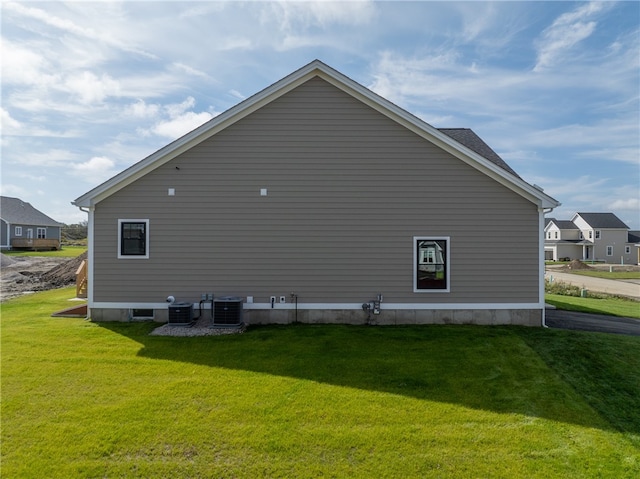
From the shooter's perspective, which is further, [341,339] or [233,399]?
[341,339]

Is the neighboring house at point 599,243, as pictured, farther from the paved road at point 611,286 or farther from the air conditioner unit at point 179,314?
the air conditioner unit at point 179,314

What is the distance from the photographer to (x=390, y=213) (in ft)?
32.4

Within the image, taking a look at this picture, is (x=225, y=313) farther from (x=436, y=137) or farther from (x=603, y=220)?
(x=603, y=220)

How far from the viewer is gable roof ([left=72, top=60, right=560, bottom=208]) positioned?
9.61 m

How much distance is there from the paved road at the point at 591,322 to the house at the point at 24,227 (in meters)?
52.8

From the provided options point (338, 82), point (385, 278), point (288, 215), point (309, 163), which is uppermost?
point (338, 82)

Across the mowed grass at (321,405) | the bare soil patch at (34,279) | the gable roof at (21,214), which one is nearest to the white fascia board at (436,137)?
the mowed grass at (321,405)

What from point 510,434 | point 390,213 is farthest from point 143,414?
point 390,213

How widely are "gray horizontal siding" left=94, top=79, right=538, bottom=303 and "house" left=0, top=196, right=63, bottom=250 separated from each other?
44.3 meters

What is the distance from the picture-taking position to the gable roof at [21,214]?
1711 inches

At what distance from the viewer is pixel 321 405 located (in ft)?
17.7

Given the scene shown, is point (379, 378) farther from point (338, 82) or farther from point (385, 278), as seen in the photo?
point (338, 82)

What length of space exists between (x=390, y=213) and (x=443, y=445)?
636 centimetres

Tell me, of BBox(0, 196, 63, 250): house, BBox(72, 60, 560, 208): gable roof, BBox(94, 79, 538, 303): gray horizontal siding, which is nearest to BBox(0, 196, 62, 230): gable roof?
BBox(0, 196, 63, 250): house
